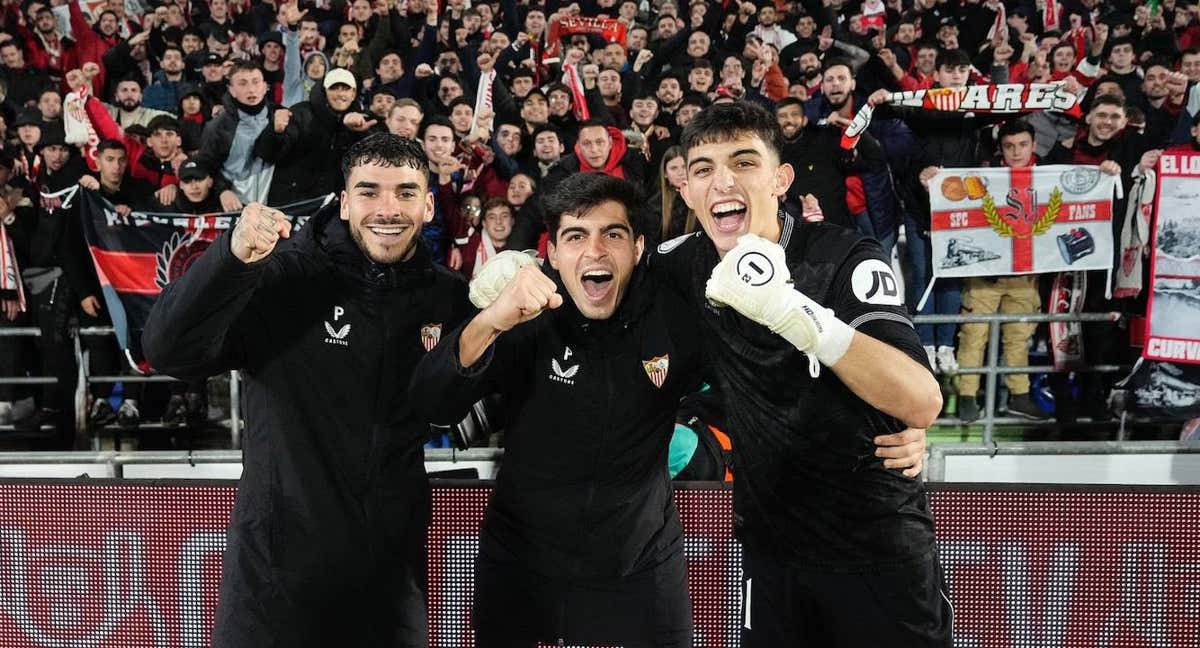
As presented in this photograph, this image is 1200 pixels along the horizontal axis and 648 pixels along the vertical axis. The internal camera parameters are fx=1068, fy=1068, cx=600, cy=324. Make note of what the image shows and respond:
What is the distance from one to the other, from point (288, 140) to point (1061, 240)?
21.2 feet

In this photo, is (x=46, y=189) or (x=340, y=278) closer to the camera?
(x=340, y=278)

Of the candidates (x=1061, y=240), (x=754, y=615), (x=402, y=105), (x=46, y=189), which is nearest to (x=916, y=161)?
(x=1061, y=240)

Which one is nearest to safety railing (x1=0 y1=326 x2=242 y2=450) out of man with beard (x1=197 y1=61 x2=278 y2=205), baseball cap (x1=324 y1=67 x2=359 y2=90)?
man with beard (x1=197 y1=61 x2=278 y2=205)

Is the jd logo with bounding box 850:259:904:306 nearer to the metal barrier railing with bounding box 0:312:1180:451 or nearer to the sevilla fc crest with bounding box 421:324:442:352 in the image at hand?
the sevilla fc crest with bounding box 421:324:442:352

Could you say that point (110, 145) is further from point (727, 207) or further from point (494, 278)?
point (727, 207)

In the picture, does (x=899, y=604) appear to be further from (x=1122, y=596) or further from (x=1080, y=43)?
(x=1080, y=43)

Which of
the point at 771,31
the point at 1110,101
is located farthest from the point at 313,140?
the point at 771,31

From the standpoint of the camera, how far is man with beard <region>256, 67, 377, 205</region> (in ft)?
29.7

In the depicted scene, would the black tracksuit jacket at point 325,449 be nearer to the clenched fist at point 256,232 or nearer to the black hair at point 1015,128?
the clenched fist at point 256,232

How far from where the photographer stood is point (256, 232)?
328 cm

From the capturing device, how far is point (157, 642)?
192 inches

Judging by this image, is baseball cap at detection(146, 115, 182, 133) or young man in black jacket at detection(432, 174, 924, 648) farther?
baseball cap at detection(146, 115, 182, 133)

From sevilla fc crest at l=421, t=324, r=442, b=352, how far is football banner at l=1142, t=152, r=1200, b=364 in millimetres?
6201

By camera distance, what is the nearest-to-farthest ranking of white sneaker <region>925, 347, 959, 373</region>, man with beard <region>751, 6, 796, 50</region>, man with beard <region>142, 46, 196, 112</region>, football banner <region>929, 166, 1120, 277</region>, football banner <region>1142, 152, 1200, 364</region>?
football banner <region>1142, 152, 1200, 364</region>, white sneaker <region>925, 347, 959, 373</region>, football banner <region>929, 166, 1120, 277</region>, man with beard <region>142, 46, 196, 112</region>, man with beard <region>751, 6, 796, 50</region>
